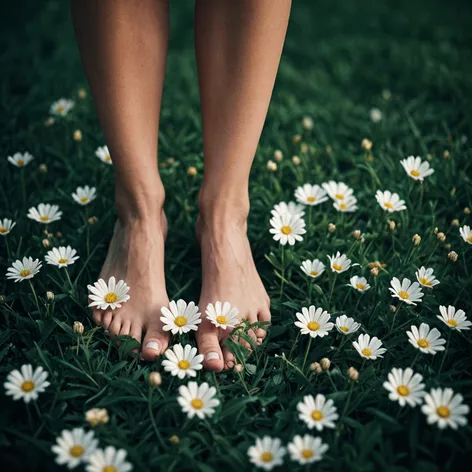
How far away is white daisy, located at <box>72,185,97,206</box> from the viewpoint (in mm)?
1673

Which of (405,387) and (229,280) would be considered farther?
(229,280)

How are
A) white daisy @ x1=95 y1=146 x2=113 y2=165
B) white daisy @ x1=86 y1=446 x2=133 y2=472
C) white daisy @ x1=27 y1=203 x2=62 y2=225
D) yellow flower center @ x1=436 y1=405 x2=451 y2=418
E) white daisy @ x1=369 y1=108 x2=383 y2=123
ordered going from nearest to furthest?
white daisy @ x1=86 y1=446 x2=133 y2=472 < yellow flower center @ x1=436 y1=405 x2=451 y2=418 < white daisy @ x1=27 y1=203 x2=62 y2=225 < white daisy @ x1=95 y1=146 x2=113 y2=165 < white daisy @ x1=369 y1=108 x2=383 y2=123

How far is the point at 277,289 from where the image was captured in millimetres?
1588

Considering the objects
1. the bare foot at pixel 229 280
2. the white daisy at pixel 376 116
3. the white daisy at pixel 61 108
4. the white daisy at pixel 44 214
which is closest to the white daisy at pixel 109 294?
the bare foot at pixel 229 280

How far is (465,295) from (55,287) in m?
1.16

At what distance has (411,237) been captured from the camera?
66.4 inches

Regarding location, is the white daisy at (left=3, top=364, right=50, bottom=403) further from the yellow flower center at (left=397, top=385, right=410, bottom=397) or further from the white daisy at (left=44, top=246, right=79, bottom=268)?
the yellow flower center at (left=397, top=385, right=410, bottom=397)

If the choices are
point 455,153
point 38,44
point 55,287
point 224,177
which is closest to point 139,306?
point 55,287

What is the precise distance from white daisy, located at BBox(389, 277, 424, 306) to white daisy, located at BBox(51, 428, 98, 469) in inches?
31.6

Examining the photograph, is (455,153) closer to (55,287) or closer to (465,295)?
(465,295)

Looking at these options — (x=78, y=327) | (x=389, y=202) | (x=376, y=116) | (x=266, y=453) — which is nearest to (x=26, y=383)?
(x=78, y=327)

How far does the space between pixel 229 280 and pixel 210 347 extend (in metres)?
0.19

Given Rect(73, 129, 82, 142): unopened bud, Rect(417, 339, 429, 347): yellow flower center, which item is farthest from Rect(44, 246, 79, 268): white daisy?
Rect(417, 339, 429, 347): yellow flower center

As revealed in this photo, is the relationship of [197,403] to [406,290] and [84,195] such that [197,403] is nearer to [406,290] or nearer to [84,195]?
[406,290]
